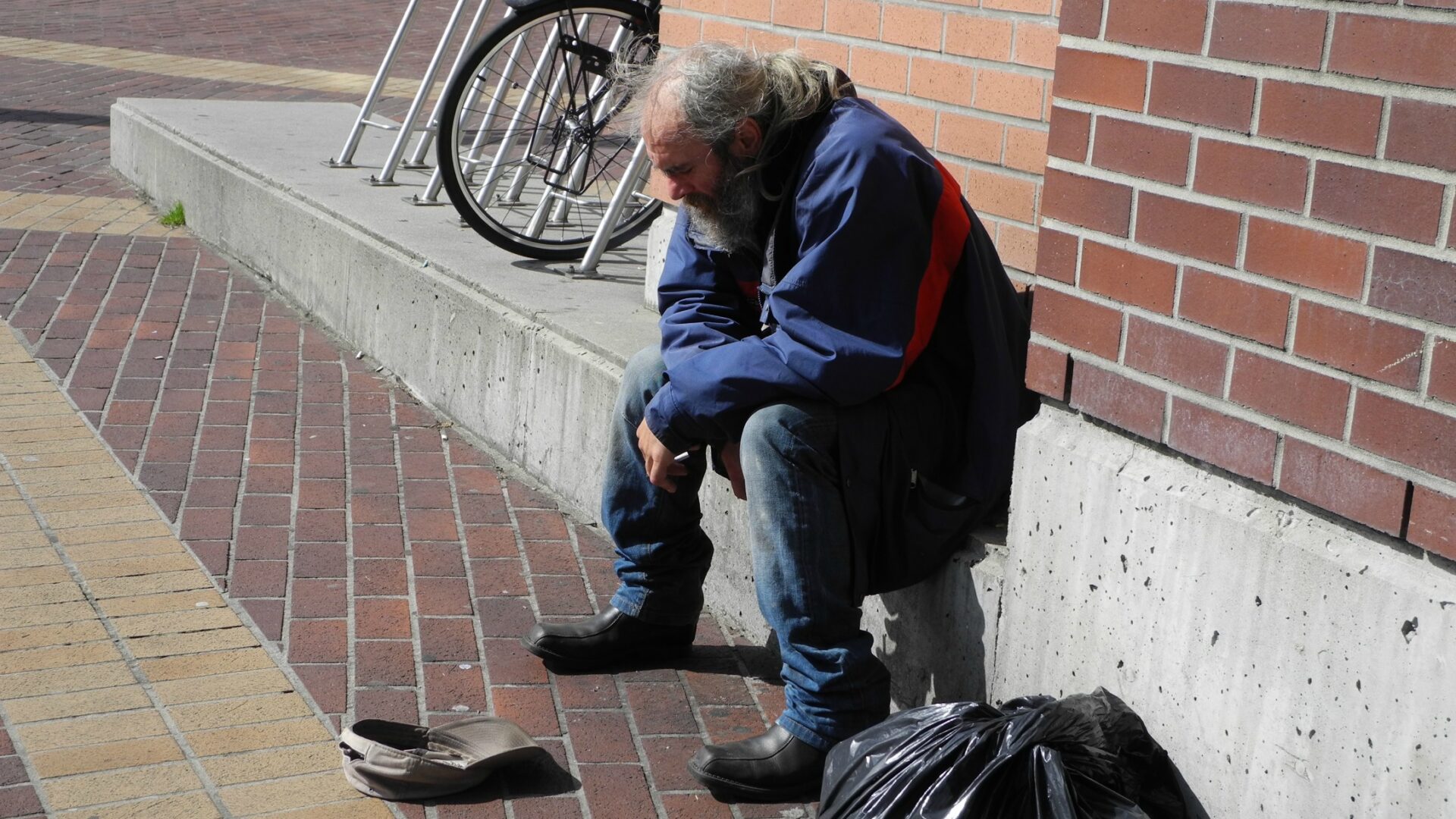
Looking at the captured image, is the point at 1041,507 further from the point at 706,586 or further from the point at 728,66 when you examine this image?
the point at 706,586

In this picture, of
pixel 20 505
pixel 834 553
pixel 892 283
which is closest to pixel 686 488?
pixel 834 553

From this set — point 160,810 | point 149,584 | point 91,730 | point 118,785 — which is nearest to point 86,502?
point 149,584

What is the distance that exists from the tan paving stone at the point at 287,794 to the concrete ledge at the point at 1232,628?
1197 millimetres

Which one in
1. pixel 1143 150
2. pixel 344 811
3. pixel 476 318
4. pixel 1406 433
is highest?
pixel 1143 150

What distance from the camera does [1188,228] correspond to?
2301mm

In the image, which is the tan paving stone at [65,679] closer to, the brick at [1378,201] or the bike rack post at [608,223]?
the bike rack post at [608,223]

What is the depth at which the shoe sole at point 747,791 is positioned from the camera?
2.74m

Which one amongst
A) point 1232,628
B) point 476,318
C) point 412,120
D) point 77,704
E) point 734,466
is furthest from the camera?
point 412,120

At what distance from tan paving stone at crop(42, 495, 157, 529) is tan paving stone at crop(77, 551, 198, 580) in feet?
0.79

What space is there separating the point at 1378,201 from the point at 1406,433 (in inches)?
12.1

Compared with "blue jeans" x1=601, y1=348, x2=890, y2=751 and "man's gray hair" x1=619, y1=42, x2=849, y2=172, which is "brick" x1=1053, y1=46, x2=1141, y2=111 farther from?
"blue jeans" x1=601, y1=348, x2=890, y2=751

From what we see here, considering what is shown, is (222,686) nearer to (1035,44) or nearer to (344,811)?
(344,811)

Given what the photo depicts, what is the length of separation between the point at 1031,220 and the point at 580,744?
1408mm

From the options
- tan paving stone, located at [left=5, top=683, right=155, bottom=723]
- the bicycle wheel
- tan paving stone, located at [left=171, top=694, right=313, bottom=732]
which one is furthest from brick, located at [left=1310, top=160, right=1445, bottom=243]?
the bicycle wheel
